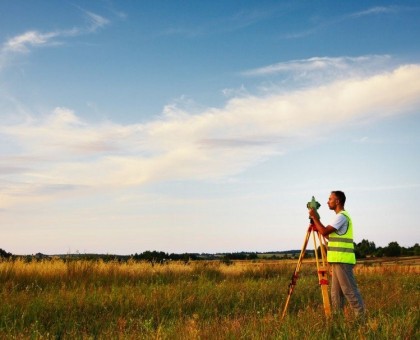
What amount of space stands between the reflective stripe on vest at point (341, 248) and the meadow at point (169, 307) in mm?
1006

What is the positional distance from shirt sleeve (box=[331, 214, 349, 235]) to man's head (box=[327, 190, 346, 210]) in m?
0.25

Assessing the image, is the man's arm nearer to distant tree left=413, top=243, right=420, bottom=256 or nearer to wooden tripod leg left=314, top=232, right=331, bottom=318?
wooden tripod leg left=314, top=232, right=331, bottom=318

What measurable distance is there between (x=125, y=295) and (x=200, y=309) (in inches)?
78.2

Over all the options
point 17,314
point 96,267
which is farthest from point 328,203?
point 96,267

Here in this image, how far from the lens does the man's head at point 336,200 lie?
368 inches

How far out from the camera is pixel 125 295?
40.2 ft

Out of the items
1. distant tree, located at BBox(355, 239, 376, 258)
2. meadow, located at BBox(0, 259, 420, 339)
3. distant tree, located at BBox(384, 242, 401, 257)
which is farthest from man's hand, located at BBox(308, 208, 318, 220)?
distant tree, located at BBox(384, 242, 401, 257)

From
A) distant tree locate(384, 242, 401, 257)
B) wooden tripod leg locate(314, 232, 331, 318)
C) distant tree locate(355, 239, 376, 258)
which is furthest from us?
distant tree locate(384, 242, 401, 257)

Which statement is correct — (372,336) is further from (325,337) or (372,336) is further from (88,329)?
(88,329)

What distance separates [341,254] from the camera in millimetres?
9172

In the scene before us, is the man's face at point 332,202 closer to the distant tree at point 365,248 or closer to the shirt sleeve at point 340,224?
the shirt sleeve at point 340,224

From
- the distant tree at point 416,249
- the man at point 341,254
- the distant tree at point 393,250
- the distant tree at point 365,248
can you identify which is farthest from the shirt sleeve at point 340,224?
the distant tree at point 416,249

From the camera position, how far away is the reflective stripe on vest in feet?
30.1

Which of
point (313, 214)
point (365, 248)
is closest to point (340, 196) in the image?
point (313, 214)
